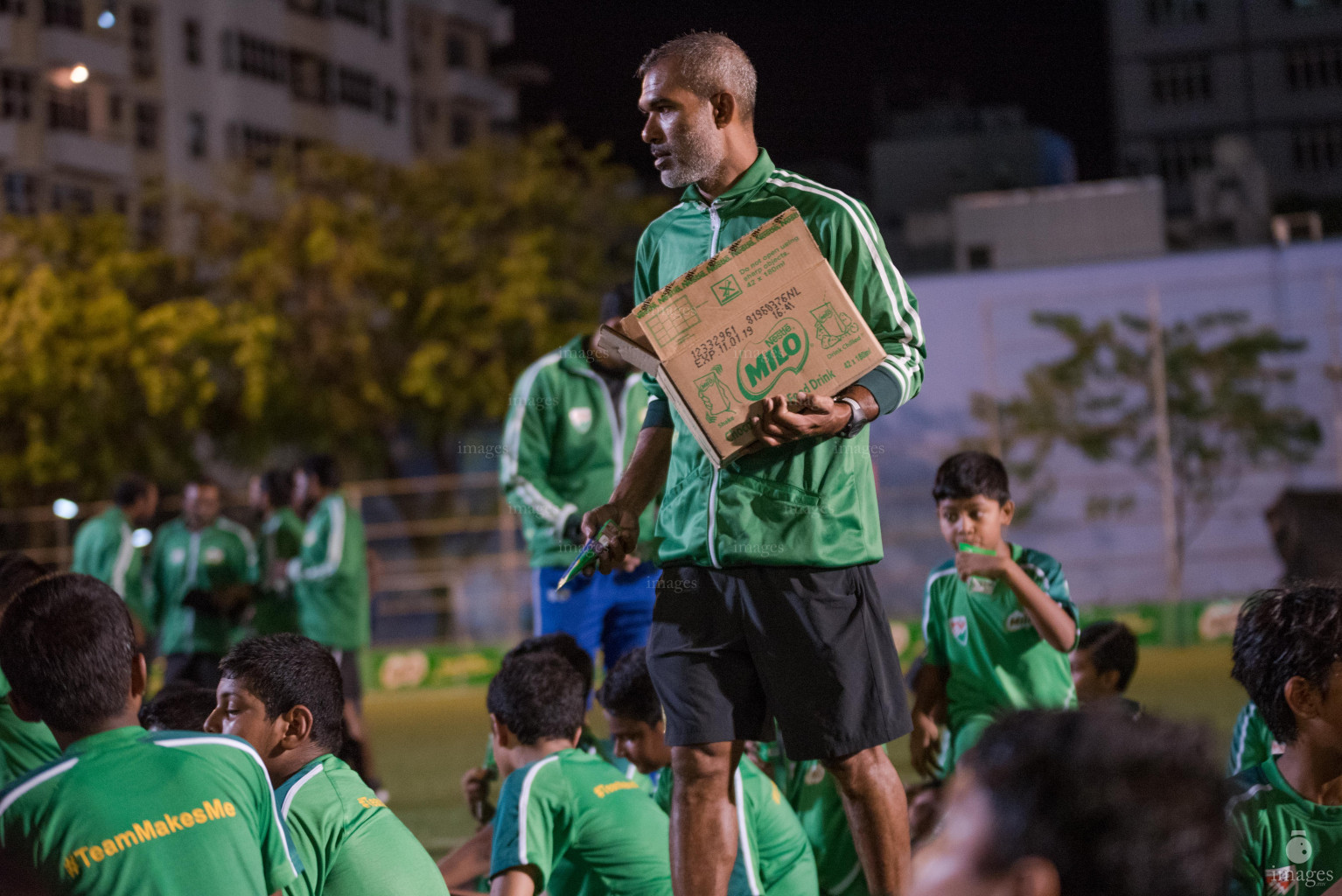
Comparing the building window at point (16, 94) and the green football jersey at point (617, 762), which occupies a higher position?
the building window at point (16, 94)

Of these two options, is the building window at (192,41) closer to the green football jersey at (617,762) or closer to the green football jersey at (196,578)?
the green football jersey at (196,578)

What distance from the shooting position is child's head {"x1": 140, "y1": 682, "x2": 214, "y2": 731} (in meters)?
4.58

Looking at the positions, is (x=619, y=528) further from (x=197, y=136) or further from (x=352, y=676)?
(x=197, y=136)

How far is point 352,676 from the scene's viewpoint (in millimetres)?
9656

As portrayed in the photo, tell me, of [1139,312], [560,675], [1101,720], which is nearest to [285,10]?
[1139,312]

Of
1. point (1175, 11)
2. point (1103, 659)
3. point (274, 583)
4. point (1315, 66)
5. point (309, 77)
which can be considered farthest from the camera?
point (309, 77)

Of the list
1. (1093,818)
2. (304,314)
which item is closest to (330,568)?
(1093,818)

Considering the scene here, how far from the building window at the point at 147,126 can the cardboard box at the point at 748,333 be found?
127 ft

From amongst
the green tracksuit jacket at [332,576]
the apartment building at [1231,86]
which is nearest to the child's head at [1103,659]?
the green tracksuit jacket at [332,576]

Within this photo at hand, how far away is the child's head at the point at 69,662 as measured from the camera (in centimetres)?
288

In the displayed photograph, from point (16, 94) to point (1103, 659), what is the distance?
3424 centimetres

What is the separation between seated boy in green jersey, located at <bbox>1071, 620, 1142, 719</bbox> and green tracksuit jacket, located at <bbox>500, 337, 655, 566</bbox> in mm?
1905

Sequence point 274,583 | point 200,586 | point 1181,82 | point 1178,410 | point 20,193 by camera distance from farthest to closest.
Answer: point 1181,82
point 20,193
point 1178,410
point 274,583
point 200,586

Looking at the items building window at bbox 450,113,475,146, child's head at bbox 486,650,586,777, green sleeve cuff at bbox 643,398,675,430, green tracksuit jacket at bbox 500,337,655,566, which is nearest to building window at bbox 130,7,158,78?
building window at bbox 450,113,475,146
